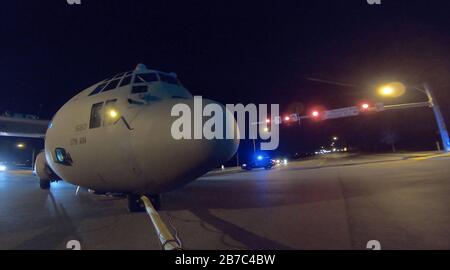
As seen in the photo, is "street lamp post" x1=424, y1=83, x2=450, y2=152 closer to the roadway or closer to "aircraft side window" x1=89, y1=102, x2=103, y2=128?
the roadway

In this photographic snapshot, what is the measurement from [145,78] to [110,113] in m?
1.06

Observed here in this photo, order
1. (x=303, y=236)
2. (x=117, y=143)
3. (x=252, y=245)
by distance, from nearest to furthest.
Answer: (x=252, y=245)
(x=303, y=236)
(x=117, y=143)

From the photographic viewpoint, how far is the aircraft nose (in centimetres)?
441

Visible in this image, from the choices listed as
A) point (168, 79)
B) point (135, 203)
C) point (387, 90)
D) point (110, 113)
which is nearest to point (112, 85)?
point (110, 113)

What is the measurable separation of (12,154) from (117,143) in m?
69.6

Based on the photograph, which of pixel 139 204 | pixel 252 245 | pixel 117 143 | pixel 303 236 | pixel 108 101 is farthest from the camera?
pixel 139 204

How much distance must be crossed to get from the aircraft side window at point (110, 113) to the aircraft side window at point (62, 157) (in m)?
1.37

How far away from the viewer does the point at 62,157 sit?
6.02 meters

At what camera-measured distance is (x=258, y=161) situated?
32906 mm

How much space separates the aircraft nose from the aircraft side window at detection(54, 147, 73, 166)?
2082mm

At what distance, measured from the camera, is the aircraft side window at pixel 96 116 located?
17.5ft

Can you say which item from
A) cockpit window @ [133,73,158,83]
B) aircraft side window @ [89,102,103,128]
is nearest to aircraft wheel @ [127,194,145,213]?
aircraft side window @ [89,102,103,128]
